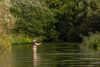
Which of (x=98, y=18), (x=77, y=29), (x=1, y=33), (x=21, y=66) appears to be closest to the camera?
(x=1, y=33)

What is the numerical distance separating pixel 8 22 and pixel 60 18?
5187 cm

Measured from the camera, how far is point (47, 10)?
80688mm

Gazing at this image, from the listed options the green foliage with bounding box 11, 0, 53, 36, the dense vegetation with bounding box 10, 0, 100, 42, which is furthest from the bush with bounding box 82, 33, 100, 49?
the green foliage with bounding box 11, 0, 53, 36

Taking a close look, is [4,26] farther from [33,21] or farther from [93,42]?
[33,21]

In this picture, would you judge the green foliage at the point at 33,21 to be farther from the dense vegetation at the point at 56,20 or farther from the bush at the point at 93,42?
the bush at the point at 93,42

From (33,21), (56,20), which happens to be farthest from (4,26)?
(56,20)

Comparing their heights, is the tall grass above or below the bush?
above

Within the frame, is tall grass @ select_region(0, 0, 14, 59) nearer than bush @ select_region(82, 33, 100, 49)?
Yes

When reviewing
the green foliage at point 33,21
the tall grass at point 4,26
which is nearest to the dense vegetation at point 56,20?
the green foliage at point 33,21

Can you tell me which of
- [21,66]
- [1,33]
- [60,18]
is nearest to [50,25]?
[60,18]

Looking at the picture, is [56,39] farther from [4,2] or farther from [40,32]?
[4,2]

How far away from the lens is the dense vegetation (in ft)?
246

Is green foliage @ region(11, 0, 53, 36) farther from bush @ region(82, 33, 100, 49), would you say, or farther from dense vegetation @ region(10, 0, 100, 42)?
bush @ region(82, 33, 100, 49)

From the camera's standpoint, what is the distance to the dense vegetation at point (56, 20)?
75000 millimetres
